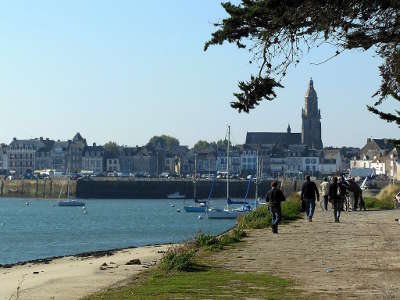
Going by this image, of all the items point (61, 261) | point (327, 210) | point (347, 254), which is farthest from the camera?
point (327, 210)

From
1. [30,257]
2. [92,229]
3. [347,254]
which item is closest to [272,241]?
[347,254]

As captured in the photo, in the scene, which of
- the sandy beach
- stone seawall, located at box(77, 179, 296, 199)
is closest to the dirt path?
the sandy beach

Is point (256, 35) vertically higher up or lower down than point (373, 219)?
higher up

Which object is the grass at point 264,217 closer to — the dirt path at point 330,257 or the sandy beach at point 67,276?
the dirt path at point 330,257

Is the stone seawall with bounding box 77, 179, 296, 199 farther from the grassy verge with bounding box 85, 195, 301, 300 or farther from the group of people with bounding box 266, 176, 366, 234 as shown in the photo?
the grassy verge with bounding box 85, 195, 301, 300

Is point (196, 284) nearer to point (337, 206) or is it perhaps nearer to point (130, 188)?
point (337, 206)

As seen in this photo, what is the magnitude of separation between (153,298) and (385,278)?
3.87 meters

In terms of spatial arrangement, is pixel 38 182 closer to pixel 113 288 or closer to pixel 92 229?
pixel 92 229

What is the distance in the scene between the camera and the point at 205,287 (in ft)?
48.4

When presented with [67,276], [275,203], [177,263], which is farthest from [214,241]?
[177,263]

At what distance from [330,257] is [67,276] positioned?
5.25 m

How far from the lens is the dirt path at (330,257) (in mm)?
14789

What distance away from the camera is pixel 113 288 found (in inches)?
612

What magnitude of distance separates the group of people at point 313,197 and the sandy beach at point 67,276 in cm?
321
